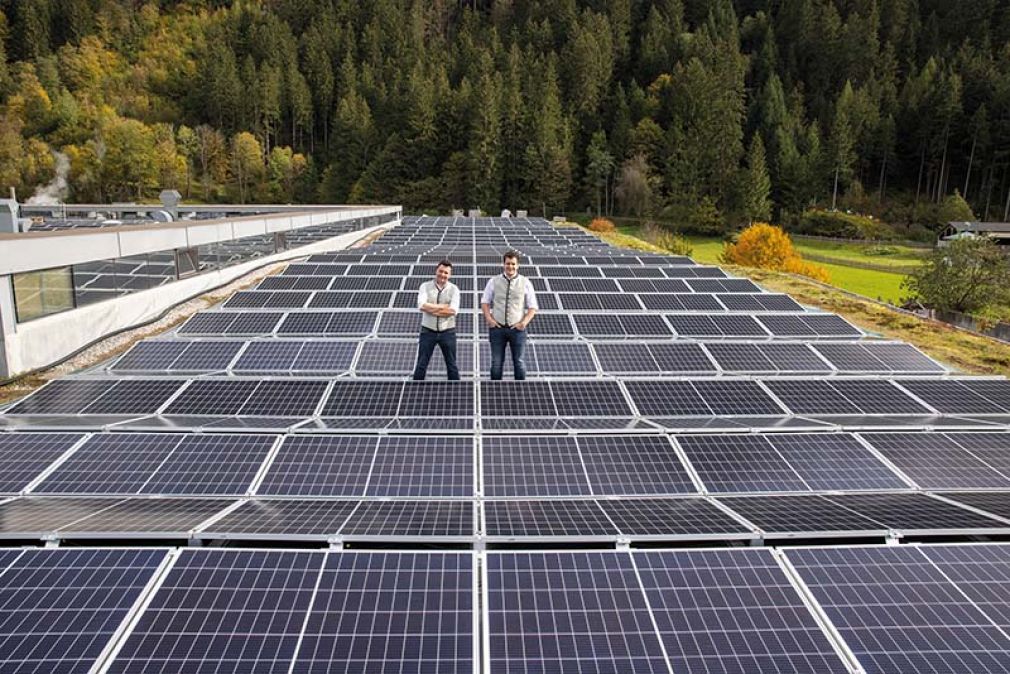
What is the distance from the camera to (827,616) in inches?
170

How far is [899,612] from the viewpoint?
14.5 ft

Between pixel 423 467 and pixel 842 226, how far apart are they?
92.5 metres

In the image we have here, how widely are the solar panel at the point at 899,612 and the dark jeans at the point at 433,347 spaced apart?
638 cm

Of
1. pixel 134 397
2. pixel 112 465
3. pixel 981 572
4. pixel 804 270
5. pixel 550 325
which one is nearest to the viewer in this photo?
pixel 981 572

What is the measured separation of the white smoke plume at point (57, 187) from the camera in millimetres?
86875

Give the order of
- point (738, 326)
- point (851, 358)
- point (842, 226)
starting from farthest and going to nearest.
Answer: point (842, 226) → point (738, 326) → point (851, 358)

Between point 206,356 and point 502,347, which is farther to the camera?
point 206,356

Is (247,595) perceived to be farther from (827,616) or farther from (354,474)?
(827,616)

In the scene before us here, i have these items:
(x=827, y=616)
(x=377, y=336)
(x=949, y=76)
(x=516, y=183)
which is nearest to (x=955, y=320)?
(x=377, y=336)

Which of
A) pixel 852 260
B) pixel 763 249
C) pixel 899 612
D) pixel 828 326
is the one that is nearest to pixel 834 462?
pixel 899 612

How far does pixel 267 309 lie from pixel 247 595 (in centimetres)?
1116

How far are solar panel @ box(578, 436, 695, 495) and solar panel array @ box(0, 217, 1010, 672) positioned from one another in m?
0.04

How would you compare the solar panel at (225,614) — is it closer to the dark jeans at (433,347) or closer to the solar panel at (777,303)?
the dark jeans at (433,347)

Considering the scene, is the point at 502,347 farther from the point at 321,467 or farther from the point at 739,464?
the point at 739,464
